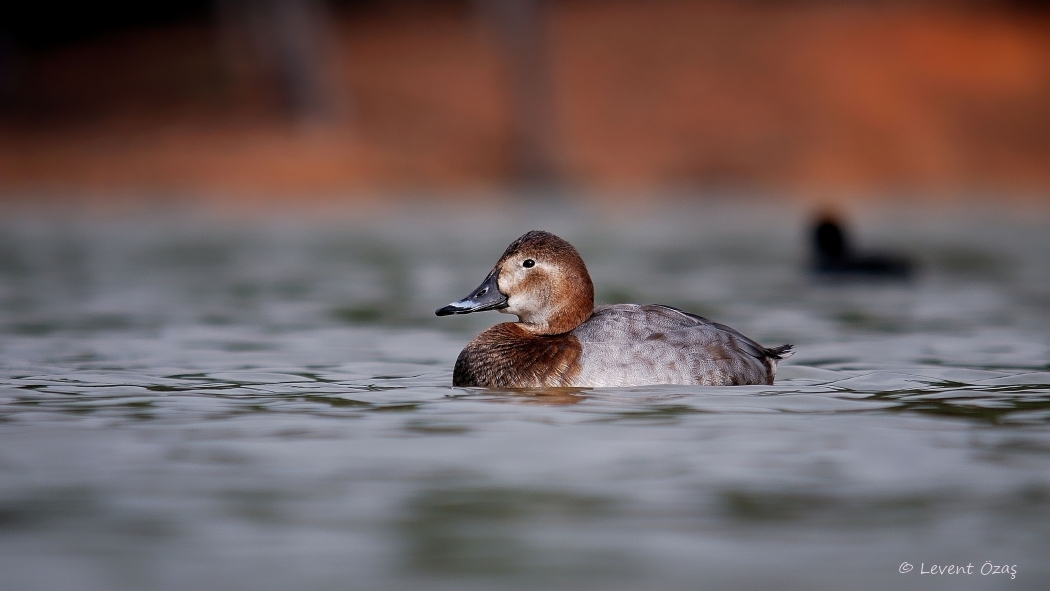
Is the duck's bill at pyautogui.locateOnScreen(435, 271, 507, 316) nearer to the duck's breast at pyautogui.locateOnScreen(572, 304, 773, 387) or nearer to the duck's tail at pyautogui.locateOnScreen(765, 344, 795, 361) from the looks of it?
the duck's breast at pyautogui.locateOnScreen(572, 304, 773, 387)

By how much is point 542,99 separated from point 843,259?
56.4 feet

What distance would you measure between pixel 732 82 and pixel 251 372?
2806cm

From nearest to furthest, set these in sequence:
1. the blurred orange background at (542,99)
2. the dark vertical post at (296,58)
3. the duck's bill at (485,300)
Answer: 1. the duck's bill at (485,300)
2. the blurred orange background at (542,99)
3. the dark vertical post at (296,58)

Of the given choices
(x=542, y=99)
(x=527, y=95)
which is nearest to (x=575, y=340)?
(x=527, y=95)

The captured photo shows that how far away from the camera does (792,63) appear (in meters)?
35.9

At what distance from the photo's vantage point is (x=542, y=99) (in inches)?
1254

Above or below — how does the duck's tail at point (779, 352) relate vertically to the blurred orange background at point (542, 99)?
below

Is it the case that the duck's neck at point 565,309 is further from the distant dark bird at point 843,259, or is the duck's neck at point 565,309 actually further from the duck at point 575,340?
the distant dark bird at point 843,259

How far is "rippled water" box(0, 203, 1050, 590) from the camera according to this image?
455 centimetres

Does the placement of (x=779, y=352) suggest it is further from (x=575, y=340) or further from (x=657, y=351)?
(x=575, y=340)

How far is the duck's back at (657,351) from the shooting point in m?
7.59

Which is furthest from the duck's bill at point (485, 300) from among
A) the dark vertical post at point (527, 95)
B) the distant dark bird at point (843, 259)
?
the dark vertical post at point (527, 95)

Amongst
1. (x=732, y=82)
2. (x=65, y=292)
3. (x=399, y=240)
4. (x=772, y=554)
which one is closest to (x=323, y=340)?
(x=65, y=292)

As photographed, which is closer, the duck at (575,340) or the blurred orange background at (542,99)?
the duck at (575,340)
